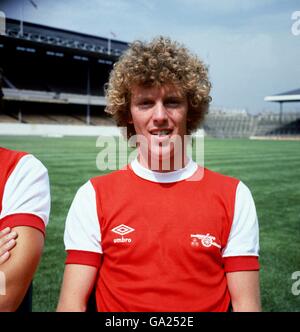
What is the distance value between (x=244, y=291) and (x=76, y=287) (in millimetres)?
688

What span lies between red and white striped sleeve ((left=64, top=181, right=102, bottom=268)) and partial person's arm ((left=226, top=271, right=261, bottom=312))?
22.4 inches

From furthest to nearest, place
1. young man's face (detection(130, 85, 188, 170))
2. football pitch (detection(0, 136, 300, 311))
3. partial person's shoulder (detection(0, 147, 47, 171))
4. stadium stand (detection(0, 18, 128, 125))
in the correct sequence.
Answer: stadium stand (detection(0, 18, 128, 125))
football pitch (detection(0, 136, 300, 311))
partial person's shoulder (detection(0, 147, 47, 171))
young man's face (detection(130, 85, 188, 170))

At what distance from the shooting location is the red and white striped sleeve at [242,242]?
5.92 feet

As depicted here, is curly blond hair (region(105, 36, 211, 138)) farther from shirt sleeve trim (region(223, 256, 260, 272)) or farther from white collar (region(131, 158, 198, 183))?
shirt sleeve trim (region(223, 256, 260, 272))

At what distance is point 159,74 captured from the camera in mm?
1887

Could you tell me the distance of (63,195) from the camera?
7023 mm

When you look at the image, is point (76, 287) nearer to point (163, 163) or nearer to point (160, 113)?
point (163, 163)

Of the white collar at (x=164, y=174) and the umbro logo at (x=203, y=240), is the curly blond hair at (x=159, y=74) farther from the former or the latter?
the umbro logo at (x=203, y=240)

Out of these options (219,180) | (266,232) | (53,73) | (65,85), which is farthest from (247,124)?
(219,180)

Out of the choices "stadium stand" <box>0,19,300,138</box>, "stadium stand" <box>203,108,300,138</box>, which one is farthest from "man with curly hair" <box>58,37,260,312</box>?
"stadium stand" <box>203,108,300,138</box>

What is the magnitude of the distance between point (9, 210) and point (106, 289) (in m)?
0.55

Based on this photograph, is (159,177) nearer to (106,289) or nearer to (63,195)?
(106,289)

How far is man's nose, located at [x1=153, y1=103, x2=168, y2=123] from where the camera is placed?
6.07 ft
